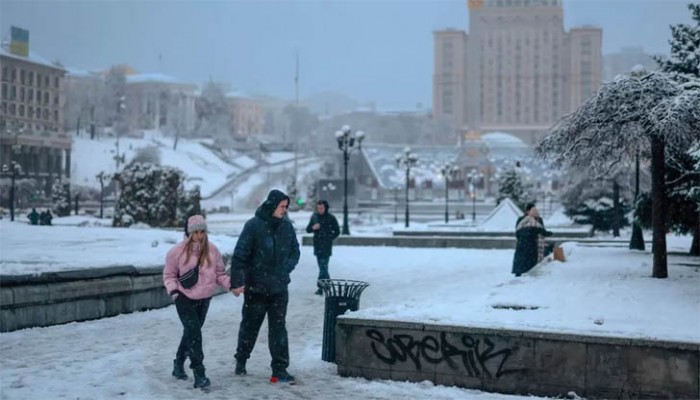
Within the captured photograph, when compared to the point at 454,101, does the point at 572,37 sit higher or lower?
higher

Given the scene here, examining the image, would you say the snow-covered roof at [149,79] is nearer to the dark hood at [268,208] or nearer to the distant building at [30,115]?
the distant building at [30,115]

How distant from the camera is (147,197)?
36438mm

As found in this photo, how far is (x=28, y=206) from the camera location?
A: 195 feet

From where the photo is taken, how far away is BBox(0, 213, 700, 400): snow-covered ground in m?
7.12

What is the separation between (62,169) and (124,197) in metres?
43.4

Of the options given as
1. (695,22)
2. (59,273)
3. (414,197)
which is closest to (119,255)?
(59,273)

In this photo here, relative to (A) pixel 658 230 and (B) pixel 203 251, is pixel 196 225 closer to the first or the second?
(B) pixel 203 251

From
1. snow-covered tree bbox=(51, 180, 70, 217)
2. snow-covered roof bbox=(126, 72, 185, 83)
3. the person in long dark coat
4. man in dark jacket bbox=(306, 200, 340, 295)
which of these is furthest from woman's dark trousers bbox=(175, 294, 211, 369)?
snow-covered roof bbox=(126, 72, 185, 83)

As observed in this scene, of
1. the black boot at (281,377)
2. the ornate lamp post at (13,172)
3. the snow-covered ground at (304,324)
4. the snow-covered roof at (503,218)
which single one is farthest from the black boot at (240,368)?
the ornate lamp post at (13,172)

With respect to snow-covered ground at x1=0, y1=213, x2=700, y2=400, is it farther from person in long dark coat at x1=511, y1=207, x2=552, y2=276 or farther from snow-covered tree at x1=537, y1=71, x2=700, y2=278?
snow-covered tree at x1=537, y1=71, x2=700, y2=278

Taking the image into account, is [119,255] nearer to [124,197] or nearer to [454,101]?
[124,197]

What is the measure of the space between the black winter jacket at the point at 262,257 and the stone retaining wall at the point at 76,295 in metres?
4.14

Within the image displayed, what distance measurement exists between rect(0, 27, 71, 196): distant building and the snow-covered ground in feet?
127

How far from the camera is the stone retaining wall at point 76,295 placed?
10.0 metres
